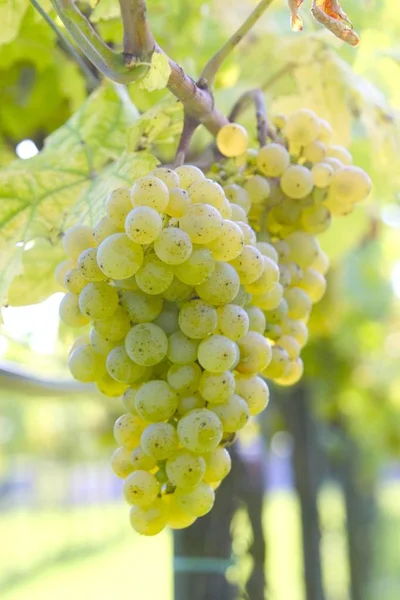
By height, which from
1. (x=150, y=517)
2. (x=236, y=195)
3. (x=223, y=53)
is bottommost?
(x=150, y=517)

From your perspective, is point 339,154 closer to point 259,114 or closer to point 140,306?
point 259,114

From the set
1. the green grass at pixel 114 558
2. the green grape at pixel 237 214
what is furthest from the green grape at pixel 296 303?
the green grass at pixel 114 558

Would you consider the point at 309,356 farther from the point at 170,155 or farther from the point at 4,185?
the point at 4,185

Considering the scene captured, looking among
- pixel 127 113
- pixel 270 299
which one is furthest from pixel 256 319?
pixel 127 113

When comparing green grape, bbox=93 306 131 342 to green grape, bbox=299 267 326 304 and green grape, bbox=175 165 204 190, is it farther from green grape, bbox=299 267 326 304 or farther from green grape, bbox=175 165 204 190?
green grape, bbox=299 267 326 304

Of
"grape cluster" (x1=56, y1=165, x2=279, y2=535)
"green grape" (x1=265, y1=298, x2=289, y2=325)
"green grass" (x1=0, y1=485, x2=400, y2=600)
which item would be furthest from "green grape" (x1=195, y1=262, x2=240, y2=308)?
"green grass" (x1=0, y1=485, x2=400, y2=600)

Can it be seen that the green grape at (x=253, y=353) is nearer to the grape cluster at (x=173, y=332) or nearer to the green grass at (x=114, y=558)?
the grape cluster at (x=173, y=332)

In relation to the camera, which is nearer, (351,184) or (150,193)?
(150,193)
